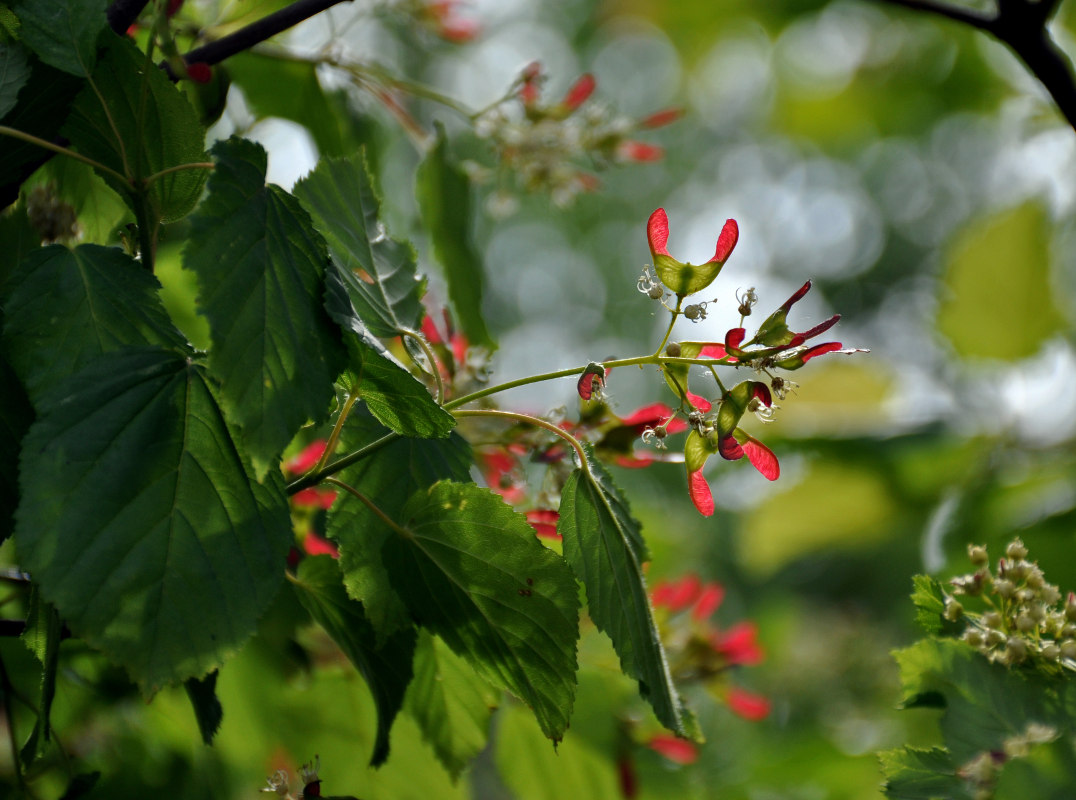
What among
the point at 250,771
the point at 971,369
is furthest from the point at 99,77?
the point at 971,369

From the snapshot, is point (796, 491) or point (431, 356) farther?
point (796, 491)

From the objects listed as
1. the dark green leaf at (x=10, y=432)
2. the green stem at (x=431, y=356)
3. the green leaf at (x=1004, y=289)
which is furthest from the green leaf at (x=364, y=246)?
the green leaf at (x=1004, y=289)

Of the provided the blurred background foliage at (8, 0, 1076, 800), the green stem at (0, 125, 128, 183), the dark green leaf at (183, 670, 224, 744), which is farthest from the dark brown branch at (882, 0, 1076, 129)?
the dark green leaf at (183, 670, 224, 744)

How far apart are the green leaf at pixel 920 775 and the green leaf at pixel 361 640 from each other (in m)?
0.34

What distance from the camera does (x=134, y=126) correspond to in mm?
558

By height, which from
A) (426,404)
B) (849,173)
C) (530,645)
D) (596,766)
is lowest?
(596,766)

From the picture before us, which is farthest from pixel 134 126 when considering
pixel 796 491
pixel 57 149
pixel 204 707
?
pixel 796 491

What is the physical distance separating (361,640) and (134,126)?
1.26 ft

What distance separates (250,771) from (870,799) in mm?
846

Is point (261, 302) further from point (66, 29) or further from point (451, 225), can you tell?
point (451, 225)

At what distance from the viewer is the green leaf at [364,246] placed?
2.09 feet

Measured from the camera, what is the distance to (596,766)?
1083 mm

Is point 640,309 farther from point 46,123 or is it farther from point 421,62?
point 46,123

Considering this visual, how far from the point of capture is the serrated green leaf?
2.03 ft
